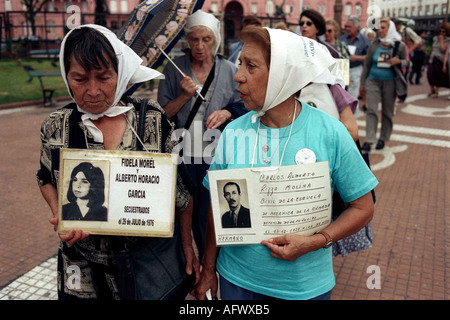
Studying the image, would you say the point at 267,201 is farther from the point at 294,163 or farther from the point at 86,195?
the point at 86,195

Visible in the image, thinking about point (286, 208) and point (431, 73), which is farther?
point (431, 73)

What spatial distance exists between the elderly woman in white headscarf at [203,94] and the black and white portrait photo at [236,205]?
1.41 m

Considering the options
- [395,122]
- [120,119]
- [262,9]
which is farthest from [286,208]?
[262,9]

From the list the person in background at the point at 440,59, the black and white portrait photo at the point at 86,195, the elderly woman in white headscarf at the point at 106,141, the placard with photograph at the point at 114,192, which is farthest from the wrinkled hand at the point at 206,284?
the person in background at the point at 440,59

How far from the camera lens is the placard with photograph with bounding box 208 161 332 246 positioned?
5.58 ft

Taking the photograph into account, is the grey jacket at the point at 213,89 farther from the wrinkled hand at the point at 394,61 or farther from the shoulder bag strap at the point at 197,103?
the wrinkled hand at the point at 394,61

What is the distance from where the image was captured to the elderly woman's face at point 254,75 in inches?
72.0

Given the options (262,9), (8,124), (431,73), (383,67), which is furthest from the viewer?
(262,9)

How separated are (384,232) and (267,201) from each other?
3.36 meters

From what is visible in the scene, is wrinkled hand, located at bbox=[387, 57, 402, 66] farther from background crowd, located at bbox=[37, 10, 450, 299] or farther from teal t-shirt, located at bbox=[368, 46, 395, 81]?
background crowd, located at bbox=[37, 10, 450, 299]
